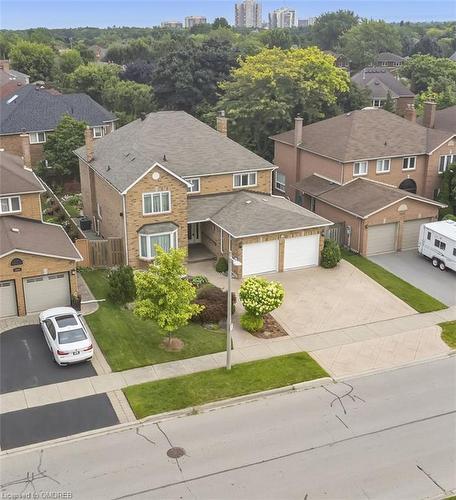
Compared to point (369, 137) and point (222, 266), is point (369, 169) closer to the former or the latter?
point (369, 137)

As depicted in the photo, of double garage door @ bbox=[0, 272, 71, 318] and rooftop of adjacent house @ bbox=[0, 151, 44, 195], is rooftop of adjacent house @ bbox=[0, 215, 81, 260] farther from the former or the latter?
rooftop of adjacent house @ bbox=[0, 151, 44, 195]

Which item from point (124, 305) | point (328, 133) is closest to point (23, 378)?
point (124, 305)

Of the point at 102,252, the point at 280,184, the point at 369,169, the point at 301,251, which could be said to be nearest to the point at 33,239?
the point at 102,252

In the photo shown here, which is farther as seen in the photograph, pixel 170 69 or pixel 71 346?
pixel 170 69

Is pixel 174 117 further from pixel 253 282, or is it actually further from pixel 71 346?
pixel 71 346

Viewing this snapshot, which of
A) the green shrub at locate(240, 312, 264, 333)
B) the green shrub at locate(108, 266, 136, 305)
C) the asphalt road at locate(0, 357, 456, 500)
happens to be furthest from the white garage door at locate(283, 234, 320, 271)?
the asphalt road at locate(0, 357, 456, 500)

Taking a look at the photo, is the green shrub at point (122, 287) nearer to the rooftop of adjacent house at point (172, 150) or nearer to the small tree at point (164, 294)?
the small tree at point (164, 294)

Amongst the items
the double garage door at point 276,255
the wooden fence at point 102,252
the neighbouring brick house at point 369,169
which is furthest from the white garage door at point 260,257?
the wooden fence at point 102,252
